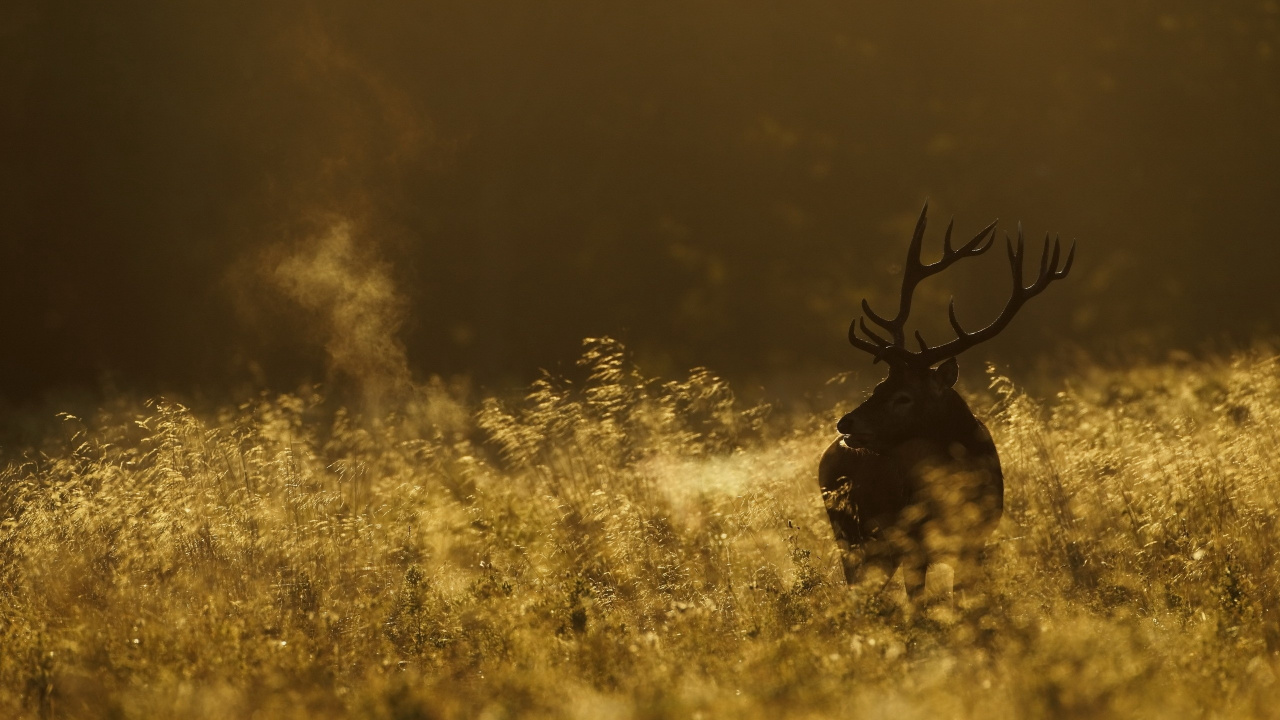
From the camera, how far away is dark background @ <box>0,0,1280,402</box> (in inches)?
1051

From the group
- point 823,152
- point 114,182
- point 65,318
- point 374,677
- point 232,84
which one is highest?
point 232,84

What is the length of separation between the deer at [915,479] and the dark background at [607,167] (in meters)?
17.7

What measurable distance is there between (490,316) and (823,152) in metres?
9.58

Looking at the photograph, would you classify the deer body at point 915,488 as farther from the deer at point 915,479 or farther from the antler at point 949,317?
the antler at point 949,317

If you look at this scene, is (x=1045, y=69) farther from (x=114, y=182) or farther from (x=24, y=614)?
(x=24, y=614)

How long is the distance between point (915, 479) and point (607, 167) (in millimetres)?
25234

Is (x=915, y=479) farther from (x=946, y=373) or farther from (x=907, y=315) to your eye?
(x=907, y=315)

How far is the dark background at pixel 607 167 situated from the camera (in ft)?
87.6

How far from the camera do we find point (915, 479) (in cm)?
649

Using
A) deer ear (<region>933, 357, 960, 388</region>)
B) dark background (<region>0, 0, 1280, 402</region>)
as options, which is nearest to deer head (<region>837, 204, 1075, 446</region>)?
deer ear (<region>933, 357, 960, 388</region>)

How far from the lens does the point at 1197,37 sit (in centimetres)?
3216

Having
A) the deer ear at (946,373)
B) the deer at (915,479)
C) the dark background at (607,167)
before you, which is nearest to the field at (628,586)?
the deer at (915,479)

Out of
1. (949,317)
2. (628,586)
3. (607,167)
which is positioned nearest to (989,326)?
(949,317)

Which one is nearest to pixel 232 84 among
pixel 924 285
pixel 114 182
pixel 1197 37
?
pixel 114 182
